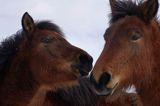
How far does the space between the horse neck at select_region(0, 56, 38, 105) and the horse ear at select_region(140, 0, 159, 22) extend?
300cm

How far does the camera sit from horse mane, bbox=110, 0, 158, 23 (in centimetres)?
758

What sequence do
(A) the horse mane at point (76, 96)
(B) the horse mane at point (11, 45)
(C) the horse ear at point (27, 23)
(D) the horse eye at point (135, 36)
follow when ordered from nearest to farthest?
1. (D) the horse eye at point (135, 36)
2. (C) the horse ear at point (27, 23)
3. (B) the horse mane at point (11, 45)
4. (A) the horse mane at point (76, 96)

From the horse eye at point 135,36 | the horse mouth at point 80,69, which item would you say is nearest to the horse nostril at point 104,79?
the horse eye at point 135,36

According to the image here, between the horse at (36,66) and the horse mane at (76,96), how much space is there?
1.69ft

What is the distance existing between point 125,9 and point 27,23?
106 inches

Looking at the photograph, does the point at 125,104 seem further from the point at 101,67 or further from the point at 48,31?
the point at 101,67

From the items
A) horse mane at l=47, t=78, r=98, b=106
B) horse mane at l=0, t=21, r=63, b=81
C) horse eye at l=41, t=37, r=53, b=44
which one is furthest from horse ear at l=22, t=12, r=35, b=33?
horse mane at l=47, t=78, r=98, b=106

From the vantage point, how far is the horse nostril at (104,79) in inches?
265

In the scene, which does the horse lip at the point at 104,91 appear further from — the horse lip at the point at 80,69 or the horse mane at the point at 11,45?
the horse mane at the point at 11,45

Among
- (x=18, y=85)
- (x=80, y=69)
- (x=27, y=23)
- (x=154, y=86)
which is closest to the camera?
(x=154, y=86)

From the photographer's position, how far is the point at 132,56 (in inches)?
283

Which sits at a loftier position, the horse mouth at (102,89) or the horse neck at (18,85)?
the horse mouth at (102,89)

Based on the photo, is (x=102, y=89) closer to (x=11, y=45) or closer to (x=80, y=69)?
(x=80, y=69)

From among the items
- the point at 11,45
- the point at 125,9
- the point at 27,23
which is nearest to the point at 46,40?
the point at 27,23
